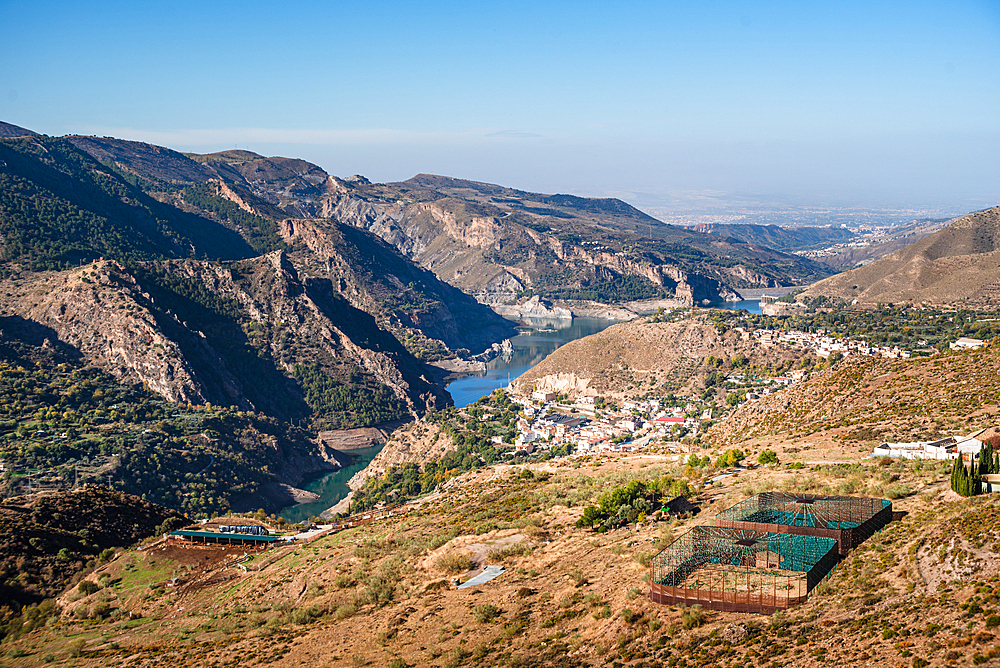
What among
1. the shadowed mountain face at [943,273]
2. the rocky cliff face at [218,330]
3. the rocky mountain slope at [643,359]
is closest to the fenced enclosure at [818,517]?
the rocky mountain slope at [643,359]

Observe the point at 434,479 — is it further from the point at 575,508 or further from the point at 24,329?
the point at 24,329

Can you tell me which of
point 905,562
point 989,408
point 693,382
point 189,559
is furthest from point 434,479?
point 905,562

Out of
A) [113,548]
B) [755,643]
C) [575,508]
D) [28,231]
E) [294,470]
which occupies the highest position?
[28,231]

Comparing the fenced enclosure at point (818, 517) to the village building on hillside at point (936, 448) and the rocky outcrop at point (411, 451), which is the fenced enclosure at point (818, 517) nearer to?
the village building on hillside at point (936, 448)

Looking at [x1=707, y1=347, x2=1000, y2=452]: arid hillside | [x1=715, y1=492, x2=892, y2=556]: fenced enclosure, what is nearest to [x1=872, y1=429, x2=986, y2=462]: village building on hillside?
[x1=707, y1=347, x2=1000, y2=452]: arid hillside

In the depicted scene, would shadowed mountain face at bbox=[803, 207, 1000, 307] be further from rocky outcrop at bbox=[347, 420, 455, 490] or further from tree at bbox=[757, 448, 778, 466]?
tree at bbox=[757, 448, 778, 466]

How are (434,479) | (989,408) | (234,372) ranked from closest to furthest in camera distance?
(989,408), (434,479), (234,372)

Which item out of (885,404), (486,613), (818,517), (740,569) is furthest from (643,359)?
(740,569)
